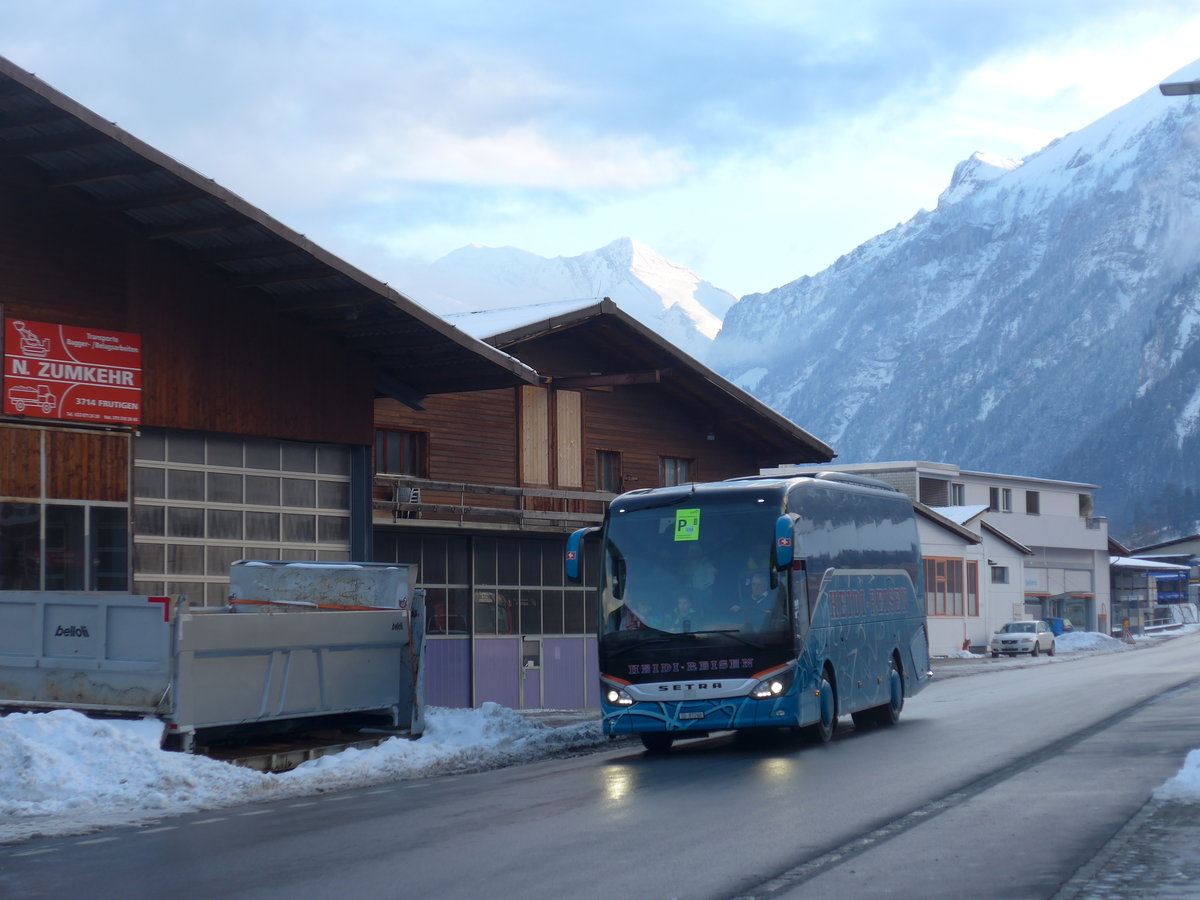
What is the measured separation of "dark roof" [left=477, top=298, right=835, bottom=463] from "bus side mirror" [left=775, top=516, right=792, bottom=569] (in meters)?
12.3

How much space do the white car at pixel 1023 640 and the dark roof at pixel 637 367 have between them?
77.9ft

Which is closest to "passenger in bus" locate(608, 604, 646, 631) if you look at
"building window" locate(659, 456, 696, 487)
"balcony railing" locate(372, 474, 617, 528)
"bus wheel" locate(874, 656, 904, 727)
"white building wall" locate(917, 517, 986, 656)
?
"bus wheel" locate(874, 656, 904, 727)

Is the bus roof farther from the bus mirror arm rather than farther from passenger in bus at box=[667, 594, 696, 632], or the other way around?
passenger in bus at box=[667, 594, 696, 632]

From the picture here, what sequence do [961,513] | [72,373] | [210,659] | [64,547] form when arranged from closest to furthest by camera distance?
[210,659] < [64,547] < [72,373] < [961,513]

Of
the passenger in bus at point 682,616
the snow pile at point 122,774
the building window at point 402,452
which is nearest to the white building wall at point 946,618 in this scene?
the building window at point 402,452

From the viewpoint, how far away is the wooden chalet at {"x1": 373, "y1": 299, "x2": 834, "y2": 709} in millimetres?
28469

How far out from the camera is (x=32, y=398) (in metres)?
20.3

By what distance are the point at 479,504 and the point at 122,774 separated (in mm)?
15795

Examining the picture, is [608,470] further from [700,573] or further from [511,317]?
[700,573]

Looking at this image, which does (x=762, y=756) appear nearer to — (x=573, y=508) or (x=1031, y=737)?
(x=1031, y=737)

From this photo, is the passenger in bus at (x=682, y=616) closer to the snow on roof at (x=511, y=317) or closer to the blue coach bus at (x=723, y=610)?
the blue coach bus at (x=723, y=610)

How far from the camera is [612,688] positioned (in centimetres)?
1838

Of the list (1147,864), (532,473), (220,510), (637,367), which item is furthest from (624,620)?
(637,367)

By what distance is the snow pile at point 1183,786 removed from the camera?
12.8 m
